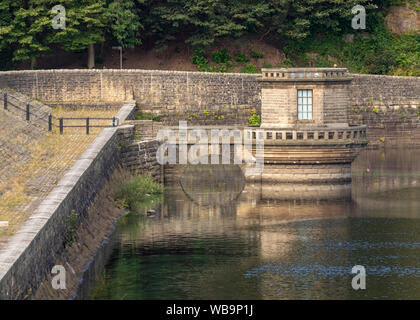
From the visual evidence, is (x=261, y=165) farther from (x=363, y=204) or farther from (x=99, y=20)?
(x=99, y=20)

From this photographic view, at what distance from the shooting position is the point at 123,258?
38.8 meters

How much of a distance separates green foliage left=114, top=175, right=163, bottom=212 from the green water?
1140 millimetres

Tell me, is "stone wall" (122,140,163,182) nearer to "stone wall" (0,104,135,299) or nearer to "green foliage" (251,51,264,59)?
"stone wall" (0,104,135,299)

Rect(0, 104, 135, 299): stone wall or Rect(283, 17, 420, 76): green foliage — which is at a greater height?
Rect(283, 17, 420, 76): green foliage

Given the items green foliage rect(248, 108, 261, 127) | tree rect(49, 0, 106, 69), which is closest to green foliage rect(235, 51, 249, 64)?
green foliage rect(248, 108, 261, 127)

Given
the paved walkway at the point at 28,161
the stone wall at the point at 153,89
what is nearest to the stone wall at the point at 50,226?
the paved walkway at the point at 28,161

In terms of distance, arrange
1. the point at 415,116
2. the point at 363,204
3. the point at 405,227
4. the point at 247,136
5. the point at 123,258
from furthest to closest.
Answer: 1. the point at 415,116
2. the point at 247,136
3. the point at 363,204
4. the point at 405,227
5. the point at 123,258

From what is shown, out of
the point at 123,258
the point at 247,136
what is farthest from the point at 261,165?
the point at 123,258

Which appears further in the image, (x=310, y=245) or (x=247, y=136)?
(x=247, y=136)

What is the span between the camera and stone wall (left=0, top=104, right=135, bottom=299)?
26.8m

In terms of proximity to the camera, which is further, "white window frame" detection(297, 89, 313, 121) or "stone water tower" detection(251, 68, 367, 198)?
"white window frame" detection(297, 89, 313, 121)

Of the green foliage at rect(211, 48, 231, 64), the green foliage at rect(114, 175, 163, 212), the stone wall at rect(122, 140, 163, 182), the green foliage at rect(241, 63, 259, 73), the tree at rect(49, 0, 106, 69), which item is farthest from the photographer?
the green foliage at rect(211, 48, 231, 64)
